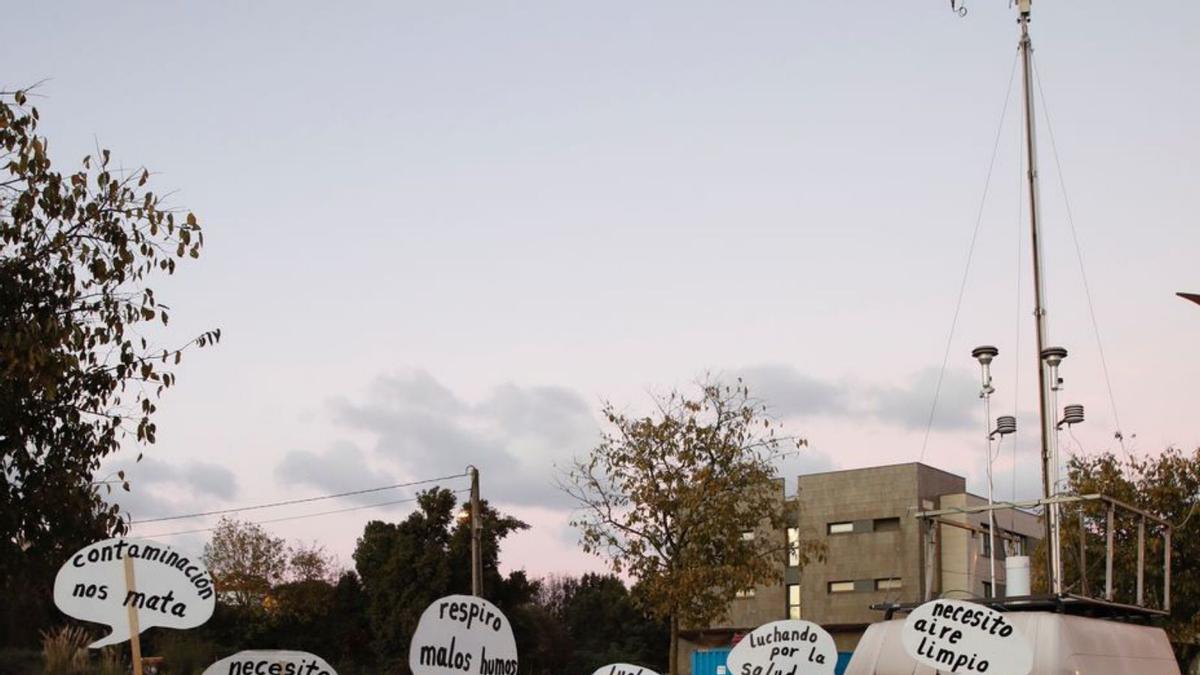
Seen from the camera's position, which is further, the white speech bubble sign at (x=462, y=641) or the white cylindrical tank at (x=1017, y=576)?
the white cylindrical tank at (x=1017, y=576)

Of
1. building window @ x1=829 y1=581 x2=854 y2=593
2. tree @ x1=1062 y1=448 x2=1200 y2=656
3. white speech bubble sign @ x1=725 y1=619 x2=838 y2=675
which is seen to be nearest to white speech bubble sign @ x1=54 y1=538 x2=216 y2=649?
white speech bubble sign @ x1=725 y1=619 x2=838 y2=675

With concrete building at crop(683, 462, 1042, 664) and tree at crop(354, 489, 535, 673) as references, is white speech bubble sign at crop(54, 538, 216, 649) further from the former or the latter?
concrete building at crop(683, 462, 1042, 664)

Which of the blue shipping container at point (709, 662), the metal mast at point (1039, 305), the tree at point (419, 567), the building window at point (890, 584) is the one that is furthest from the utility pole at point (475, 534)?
the building window at point (890, 584)

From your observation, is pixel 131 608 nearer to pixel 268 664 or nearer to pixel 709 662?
pixel 268 664

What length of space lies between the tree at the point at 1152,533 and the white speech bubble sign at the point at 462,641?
22.6 m

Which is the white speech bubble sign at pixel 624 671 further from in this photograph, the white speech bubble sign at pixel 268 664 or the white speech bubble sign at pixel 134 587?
the white speech bubble sign at pixel 134 587

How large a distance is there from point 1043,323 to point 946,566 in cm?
4728

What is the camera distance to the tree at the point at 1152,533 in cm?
3256

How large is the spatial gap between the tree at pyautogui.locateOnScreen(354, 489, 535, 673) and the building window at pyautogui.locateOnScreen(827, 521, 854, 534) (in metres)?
15.5

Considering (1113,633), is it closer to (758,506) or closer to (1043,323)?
→ (1043,323)

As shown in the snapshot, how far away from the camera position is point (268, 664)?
905cm

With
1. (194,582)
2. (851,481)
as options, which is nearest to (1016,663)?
(194,582)

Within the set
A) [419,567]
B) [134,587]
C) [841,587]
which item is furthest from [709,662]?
[134,587]

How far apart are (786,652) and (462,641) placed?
438 cm
